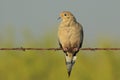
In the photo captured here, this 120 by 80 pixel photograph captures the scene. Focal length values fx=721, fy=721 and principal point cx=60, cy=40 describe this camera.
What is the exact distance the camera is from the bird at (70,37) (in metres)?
10.3

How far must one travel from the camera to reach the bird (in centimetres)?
1029

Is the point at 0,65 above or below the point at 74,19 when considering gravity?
below

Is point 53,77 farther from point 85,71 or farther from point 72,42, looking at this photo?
point 72,42

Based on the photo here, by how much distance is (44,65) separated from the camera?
14.6 metres

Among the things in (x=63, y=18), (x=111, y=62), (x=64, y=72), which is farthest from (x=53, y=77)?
(x=63, y=18)

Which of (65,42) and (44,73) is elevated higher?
(65,42)

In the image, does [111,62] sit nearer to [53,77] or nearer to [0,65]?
[53,77]

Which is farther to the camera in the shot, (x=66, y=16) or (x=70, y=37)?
(x=66, y=16)

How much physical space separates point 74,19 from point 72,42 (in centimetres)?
45

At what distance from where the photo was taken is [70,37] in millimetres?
10297

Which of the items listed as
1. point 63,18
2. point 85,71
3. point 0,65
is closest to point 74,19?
point 63,18

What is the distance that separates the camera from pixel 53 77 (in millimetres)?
13992

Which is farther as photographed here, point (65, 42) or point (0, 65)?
point (0, 65)

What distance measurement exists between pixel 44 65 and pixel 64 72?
56 cm
